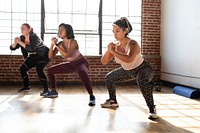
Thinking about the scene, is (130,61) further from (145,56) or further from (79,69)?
(145,56)

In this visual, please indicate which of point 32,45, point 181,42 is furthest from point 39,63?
point 181,42

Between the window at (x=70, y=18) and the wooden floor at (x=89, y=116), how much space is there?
91.4 inches

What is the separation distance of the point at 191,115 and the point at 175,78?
2799 millimetres

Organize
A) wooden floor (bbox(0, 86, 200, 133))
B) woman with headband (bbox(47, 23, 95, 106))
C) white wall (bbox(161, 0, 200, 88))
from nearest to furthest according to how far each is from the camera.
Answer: wooden floor (bbox(0, 86, 200, 133)), woman with headband (bbox(47, 23, 95, 106)), white wall (bbox(161, 0, 200, 88))

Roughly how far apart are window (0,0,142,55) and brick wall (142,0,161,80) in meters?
0.20

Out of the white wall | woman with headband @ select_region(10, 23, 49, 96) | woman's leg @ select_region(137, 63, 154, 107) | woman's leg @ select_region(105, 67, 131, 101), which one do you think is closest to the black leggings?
woman with headband @ select_region(10, 23, 49, 96)

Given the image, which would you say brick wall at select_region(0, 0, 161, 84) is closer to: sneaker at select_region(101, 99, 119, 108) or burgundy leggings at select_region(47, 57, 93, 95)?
burgundy leggings at select_region(47, 57, 93, 95)

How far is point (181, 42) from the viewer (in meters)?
5.95

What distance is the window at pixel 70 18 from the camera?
21.8ft

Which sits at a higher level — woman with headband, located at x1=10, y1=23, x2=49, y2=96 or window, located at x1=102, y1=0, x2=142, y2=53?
window, located at x1=102, y1=0, x2=142, y2=53

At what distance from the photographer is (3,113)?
340 cm

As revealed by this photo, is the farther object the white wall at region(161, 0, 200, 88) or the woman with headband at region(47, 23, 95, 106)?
the white wall at region(161, 0, 200, 88)

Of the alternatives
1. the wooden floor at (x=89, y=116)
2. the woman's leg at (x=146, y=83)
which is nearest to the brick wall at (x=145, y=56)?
the wooden floor at (x=89, y=116)

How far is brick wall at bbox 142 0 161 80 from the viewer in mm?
6904
